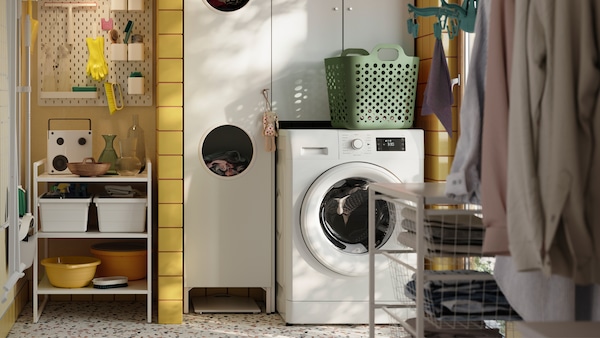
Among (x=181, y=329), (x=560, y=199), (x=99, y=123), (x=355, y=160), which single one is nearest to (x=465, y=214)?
(x=560, y=199)

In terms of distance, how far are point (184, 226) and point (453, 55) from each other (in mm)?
1659

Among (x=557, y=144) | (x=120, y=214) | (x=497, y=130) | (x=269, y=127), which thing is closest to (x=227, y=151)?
(x=269, y=127)

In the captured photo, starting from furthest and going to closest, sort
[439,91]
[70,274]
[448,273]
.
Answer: [70,274] < [439,91] < [448,273]

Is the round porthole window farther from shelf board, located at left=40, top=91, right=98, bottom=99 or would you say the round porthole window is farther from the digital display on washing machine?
the digital display on washing machine

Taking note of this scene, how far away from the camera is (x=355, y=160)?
A: 430 cm

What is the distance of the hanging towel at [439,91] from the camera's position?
304 cm

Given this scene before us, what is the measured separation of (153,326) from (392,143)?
154 centimetres

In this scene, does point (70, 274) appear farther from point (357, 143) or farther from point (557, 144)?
point (557, 144)

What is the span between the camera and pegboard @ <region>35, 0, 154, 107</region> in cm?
484

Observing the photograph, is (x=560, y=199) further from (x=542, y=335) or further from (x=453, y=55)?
(x=453, y=55)

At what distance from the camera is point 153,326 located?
432 centimetres

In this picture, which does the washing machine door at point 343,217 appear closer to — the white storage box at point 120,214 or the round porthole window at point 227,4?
the white storage box at point 120,214

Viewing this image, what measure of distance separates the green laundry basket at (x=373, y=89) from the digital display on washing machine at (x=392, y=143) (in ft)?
0.25

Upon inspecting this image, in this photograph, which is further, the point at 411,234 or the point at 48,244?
the point at 48,244
